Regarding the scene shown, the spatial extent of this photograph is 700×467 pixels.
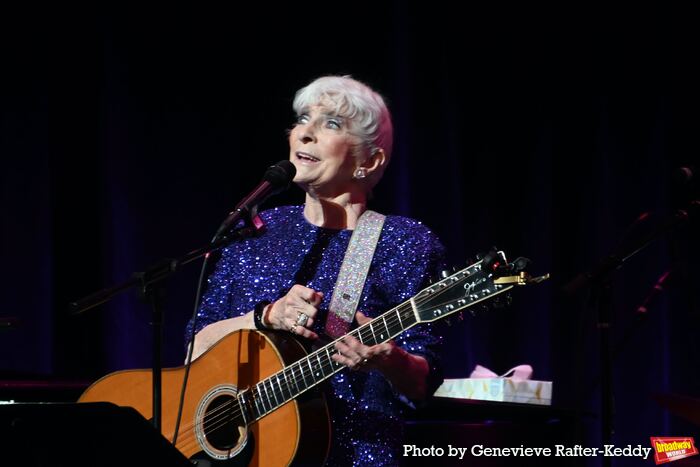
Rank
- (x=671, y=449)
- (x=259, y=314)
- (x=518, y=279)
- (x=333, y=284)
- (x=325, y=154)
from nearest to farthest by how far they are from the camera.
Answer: (x=518, y=279) → (x=259, y=314) → (x=333, y=284) → (x=325, y=154) → (x=671, y=449)

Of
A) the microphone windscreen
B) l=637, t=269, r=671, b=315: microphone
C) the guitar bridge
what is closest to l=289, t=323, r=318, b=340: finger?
the microphone windscreen

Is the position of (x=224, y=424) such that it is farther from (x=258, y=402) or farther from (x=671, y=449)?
(x=671, y=449)

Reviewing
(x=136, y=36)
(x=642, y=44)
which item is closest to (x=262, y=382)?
(x=136, y=36)

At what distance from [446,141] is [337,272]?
2044 mm

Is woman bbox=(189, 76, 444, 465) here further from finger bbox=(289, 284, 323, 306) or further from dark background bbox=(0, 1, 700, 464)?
dark background bbox=(0, 1, 700, 464)

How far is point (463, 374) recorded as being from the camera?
461 centimetres

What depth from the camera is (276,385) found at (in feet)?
8.61

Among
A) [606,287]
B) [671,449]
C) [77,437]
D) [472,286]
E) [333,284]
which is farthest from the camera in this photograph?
[671,449]

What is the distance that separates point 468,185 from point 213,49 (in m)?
1.54

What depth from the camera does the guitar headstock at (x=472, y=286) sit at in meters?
2.39

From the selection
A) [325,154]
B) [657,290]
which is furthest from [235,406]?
[657,290]

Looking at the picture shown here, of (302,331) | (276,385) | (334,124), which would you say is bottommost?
(276,385)

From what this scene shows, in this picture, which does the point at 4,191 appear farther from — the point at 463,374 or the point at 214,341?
the point at 463,374

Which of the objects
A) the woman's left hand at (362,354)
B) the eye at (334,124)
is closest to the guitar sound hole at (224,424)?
the woman's left hand at (362,354)
